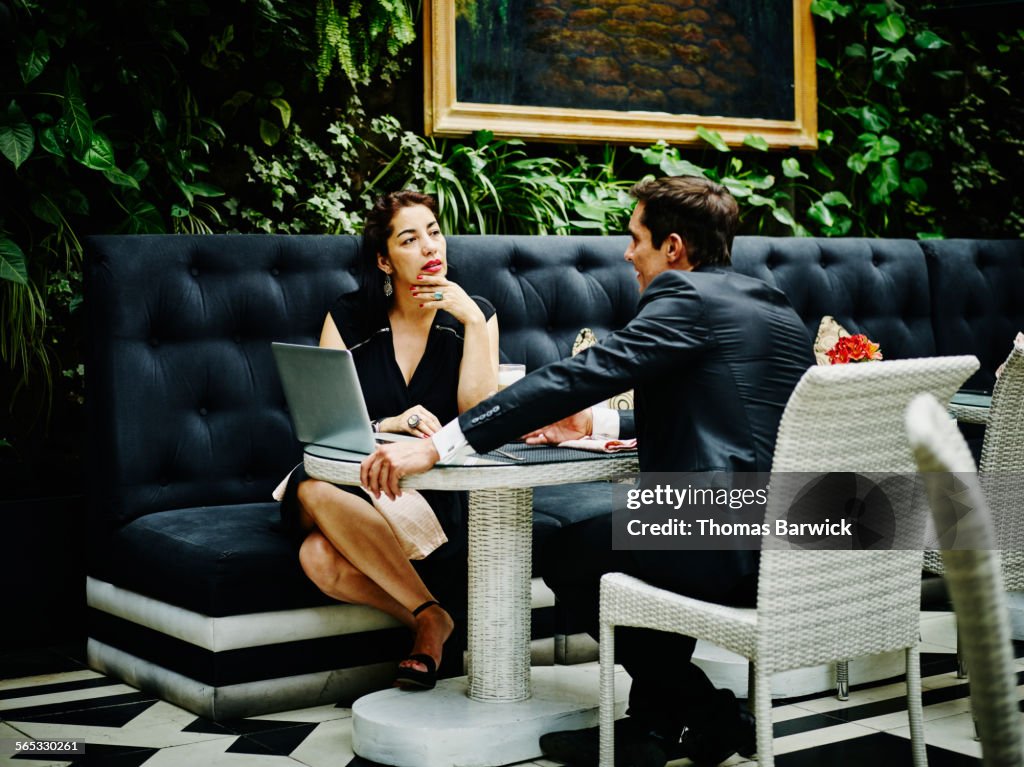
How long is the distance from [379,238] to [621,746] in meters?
1.44

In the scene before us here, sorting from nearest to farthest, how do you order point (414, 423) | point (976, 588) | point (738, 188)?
point (976, 588) → point (414, 423) → point (738, 188)

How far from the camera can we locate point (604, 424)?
Answer: 2.54 meters

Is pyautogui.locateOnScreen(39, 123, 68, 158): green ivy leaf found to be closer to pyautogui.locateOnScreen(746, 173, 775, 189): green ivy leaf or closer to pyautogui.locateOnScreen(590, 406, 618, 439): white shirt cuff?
pyautogui.locateOnScreen(590, 406, 618, 439): white shirt cuff

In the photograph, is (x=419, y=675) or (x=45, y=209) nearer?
(x=419, y=675)


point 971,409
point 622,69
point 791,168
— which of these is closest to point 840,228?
point 791,168

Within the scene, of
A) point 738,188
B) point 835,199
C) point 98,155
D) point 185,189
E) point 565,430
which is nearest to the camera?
point 565,430

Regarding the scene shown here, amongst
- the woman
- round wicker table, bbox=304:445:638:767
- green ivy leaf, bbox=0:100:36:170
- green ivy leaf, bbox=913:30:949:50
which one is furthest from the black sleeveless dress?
green ivy leaf, bbox=913:30:949:50

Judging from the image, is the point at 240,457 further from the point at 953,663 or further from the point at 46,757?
the point at 953,663

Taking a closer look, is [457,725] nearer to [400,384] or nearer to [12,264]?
[400,384]

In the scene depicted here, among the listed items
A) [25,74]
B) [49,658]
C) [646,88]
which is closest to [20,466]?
[49,658]

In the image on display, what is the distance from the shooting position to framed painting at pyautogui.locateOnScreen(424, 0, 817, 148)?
4.18 meters

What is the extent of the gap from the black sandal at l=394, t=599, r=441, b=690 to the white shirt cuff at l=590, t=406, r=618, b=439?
63 cm

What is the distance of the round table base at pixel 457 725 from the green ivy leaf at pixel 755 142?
2674mm

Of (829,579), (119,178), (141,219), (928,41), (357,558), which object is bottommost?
(357,558)
